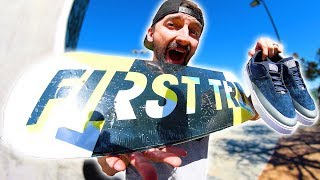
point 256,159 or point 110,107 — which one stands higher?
point 110,107

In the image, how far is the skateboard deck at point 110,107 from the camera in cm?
88

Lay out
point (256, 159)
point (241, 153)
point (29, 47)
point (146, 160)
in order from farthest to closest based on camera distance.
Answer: point (241, 153) < point (256, 159) < point (29, 47) < point (146, 160)

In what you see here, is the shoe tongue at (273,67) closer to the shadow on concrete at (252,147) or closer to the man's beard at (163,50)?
the man's beard at (163,50)

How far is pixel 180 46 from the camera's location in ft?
3.74

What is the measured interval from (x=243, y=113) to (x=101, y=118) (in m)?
0.61

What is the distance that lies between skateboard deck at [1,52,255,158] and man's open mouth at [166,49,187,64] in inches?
1.8

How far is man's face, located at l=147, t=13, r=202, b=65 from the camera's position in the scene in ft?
3.72

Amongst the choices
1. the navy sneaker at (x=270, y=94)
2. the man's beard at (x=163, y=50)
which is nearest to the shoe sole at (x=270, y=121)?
the navy sneaker at (x=270, y=94)

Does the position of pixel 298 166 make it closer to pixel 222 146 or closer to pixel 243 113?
pixel 222 146

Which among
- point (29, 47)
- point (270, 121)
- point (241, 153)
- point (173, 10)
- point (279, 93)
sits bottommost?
point (241, 153)

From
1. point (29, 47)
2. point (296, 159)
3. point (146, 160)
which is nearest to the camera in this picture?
point (146, 160)

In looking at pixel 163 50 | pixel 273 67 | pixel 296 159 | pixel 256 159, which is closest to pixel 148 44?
pixel 163 50

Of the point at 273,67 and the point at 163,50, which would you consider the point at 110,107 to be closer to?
the point at 163,50

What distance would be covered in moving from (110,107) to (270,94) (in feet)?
2.07
